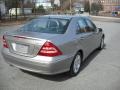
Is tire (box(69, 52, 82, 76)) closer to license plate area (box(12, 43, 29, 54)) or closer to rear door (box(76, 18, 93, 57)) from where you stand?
rear door (box(76, 18, 93, 57))

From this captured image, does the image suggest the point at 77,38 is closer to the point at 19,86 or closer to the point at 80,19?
the point at 80,19

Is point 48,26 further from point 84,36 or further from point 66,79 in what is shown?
point 66,79

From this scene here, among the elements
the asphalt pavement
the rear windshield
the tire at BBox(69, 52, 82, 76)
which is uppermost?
the rear windshield

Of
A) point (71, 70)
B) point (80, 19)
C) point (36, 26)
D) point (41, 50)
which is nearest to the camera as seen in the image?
point (41, 50)

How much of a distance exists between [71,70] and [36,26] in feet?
4.92

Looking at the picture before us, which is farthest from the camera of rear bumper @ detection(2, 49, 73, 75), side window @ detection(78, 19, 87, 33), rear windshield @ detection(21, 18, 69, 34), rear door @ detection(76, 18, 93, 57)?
side window @ detection(78, 19, 87, 33)

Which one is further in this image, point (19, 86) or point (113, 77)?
point (113, 77)

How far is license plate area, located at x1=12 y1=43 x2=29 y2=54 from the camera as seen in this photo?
472cm

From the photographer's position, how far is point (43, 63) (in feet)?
14.8

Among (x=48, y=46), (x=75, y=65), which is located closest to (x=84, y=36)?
(x=75, y=65)

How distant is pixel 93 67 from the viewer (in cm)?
627

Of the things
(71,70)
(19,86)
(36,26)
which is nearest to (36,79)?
(19,86)

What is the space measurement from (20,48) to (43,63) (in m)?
0.70

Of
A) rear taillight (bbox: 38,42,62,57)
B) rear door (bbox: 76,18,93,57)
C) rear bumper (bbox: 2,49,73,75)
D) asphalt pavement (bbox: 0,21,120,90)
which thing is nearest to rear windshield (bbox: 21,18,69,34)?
rear door (bbox: 76,18,93,57)
